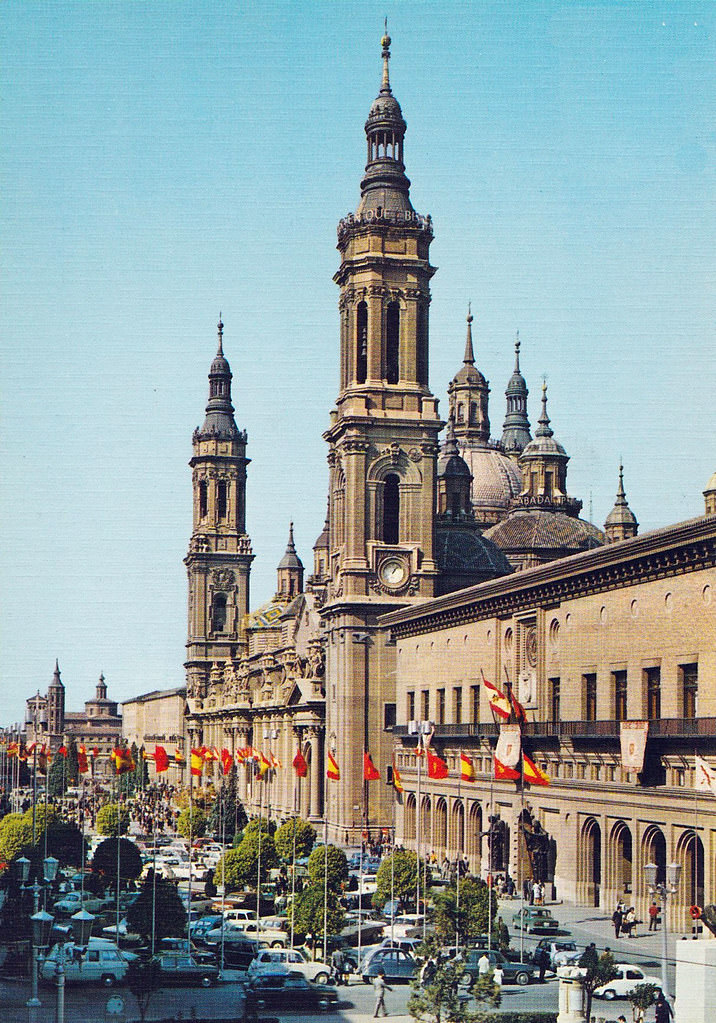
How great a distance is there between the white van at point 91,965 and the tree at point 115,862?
1888 cm

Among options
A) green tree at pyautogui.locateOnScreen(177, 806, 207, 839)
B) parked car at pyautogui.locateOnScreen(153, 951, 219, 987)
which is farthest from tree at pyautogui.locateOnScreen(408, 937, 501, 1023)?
green tree at pyautogui.locateOnScreen(177, 806, 207, 839)

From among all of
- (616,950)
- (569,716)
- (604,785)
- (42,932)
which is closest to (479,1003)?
(616,950)

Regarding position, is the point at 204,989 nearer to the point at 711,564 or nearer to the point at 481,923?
the point at 481,923

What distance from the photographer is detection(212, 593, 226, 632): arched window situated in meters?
196

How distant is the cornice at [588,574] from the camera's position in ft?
Result: 196

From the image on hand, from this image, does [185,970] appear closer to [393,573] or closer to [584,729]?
[584,729]

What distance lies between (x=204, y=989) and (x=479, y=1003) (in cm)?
1126

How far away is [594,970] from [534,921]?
17.8 meters

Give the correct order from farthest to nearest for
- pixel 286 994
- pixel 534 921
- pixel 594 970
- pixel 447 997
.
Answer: pixel 534 921 → pixel 286 994 → pixel 594 970 → pixel 447 997

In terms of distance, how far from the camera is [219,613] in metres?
197

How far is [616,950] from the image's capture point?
54.3 m

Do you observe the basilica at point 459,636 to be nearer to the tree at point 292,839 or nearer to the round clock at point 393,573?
the round clock at point 393,573

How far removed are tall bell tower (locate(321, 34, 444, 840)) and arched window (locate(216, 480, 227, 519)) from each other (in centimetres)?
8613

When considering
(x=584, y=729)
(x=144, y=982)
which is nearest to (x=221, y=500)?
(x=584, y=729)
